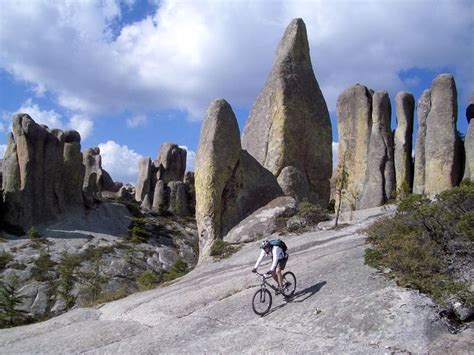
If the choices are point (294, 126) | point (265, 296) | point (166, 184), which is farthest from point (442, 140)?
point (166, 184)

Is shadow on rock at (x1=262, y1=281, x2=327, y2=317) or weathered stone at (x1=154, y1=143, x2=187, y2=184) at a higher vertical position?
weathered stone at (x1=154, y1=143, x2=187, y2=184)

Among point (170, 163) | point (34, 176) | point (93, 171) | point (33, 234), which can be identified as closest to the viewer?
point (33, 234)

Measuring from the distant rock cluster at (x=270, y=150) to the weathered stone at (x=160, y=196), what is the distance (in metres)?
35.4

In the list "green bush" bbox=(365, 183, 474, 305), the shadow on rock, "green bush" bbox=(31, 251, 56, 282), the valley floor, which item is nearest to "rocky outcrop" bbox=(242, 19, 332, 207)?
the valley floor

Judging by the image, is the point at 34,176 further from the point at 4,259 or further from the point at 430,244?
the point at 430,244

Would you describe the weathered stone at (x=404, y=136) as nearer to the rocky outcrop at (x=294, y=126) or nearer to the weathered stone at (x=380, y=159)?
the weathered stone at (x=380, y=159)

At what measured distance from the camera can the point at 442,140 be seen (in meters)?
24.8

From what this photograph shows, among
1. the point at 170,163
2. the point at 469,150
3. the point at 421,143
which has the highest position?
the point at 170,163

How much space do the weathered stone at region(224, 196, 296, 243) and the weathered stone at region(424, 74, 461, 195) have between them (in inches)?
290

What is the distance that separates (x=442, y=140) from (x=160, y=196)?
148ft

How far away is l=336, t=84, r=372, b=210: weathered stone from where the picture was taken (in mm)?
31047

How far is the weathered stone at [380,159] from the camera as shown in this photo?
28703 millimetres

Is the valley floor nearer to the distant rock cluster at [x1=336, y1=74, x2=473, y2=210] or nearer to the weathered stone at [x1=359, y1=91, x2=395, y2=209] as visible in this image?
the distant rock cluster at [x1=336, y1=74, x2=473, y2=210]

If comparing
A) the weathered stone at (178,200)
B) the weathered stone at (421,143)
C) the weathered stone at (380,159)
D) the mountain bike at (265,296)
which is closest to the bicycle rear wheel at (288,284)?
the mountain bike at (265,296)
